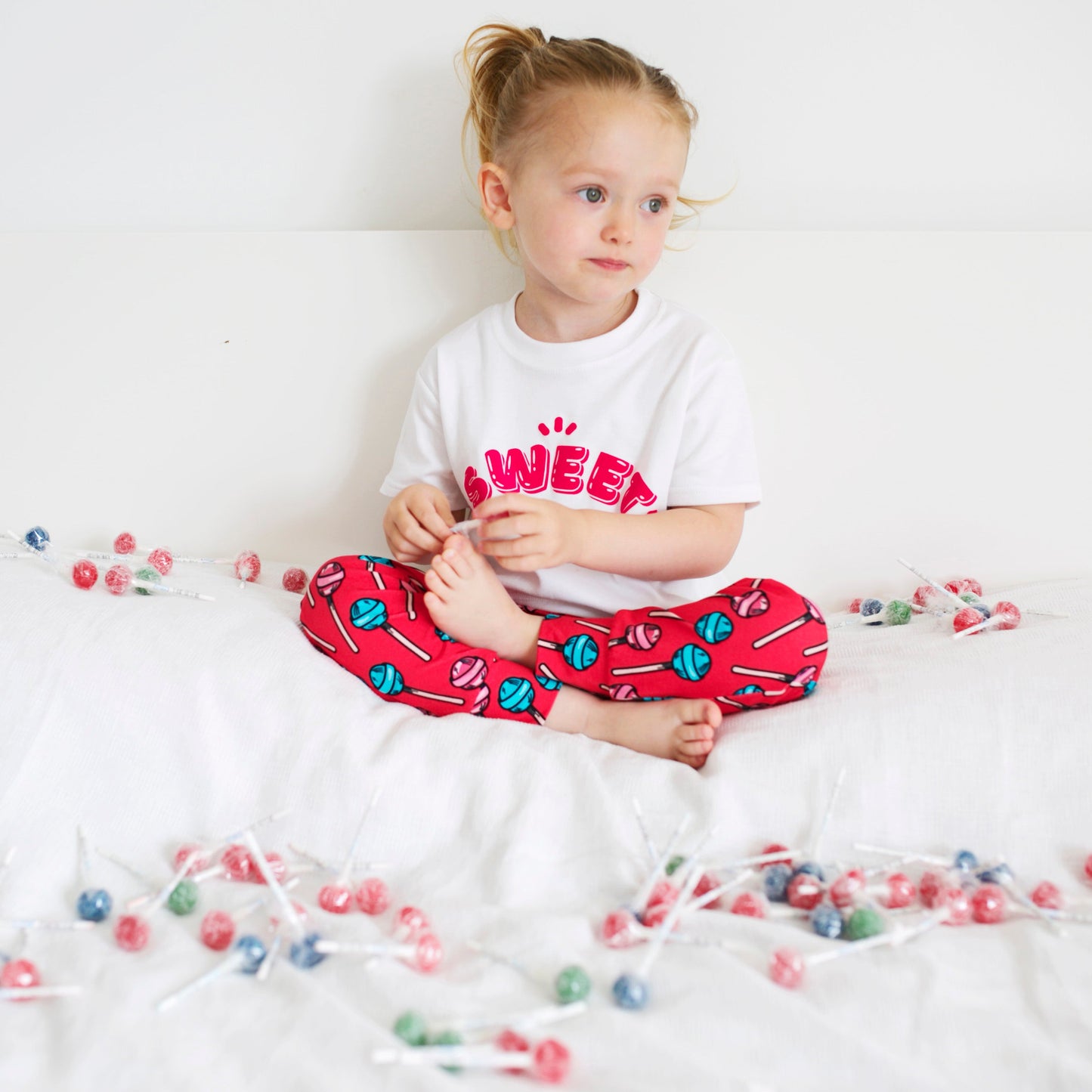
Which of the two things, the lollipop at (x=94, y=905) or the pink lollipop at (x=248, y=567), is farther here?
the pink lollipop at (x=248, y=567)

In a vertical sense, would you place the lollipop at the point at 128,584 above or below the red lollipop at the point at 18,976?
above

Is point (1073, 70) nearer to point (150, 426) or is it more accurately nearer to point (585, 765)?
point (585, 765)

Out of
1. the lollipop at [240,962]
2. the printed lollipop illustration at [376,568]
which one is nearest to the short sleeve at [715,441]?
the printed lollipop illustration at [376,568]

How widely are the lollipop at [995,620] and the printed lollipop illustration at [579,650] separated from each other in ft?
1.22

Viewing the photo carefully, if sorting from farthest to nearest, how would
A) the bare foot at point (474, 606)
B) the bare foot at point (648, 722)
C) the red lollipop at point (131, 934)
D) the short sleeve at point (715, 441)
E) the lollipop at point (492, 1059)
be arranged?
the short sleeve at point (715, 441) < the bare foot at point (474, 606) < the bare foot at point (648, 722) < the red lollipop at point (131, 934) < the lollipop at point (492, 1059)

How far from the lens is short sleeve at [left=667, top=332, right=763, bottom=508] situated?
3.91 feet

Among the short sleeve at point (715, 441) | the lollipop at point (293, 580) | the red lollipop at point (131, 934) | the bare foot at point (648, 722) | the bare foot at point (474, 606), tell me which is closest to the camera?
the red lollipop at point (131, 934)

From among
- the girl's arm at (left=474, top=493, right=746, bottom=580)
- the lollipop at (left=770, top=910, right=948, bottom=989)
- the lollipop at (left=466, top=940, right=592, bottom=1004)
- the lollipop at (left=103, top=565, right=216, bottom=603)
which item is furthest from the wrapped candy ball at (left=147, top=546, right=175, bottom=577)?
the lollipop at (left=770, top=910, right=948, bottom=989)

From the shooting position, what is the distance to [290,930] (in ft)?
2.40

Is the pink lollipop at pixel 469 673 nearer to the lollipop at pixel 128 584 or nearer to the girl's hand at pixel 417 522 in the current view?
the girl's hand at pixel 417 522

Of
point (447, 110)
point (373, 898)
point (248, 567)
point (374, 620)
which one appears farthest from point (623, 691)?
point (447, 110)

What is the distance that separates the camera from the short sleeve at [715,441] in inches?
46.9

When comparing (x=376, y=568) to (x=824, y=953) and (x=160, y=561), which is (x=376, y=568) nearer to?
(x=160, y=561)

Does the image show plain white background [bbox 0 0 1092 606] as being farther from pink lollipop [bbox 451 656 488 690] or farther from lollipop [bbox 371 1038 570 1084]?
lollipop [bbox 371 1038 570 1084]
